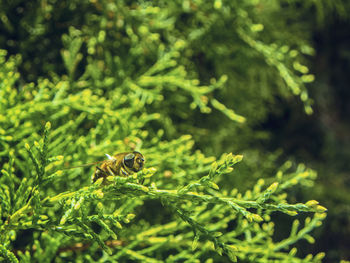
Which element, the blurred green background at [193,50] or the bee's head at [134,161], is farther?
the blurred green background at [193,50]

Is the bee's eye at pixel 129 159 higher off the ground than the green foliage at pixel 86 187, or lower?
higher

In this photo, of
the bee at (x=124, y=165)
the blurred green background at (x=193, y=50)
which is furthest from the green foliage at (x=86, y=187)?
the blurred green background at (x=193, y=50)

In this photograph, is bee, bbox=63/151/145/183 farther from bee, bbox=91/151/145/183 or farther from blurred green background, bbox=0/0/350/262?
blurred green background, bbox=0/0/350/262

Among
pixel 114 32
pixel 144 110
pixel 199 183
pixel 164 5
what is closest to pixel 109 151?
pixel 144 110

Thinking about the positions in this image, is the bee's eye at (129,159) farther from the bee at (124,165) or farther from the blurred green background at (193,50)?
the blurred green background at (193,50)

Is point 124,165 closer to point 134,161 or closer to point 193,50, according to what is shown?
point 134,161

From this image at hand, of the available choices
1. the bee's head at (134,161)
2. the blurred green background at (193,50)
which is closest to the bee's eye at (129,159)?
the bee's head at (134,161)

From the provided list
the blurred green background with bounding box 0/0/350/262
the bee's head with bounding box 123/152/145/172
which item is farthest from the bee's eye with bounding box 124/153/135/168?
the blurred green background with bounding box 0/0/350/262

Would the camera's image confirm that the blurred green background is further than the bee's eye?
Yes
